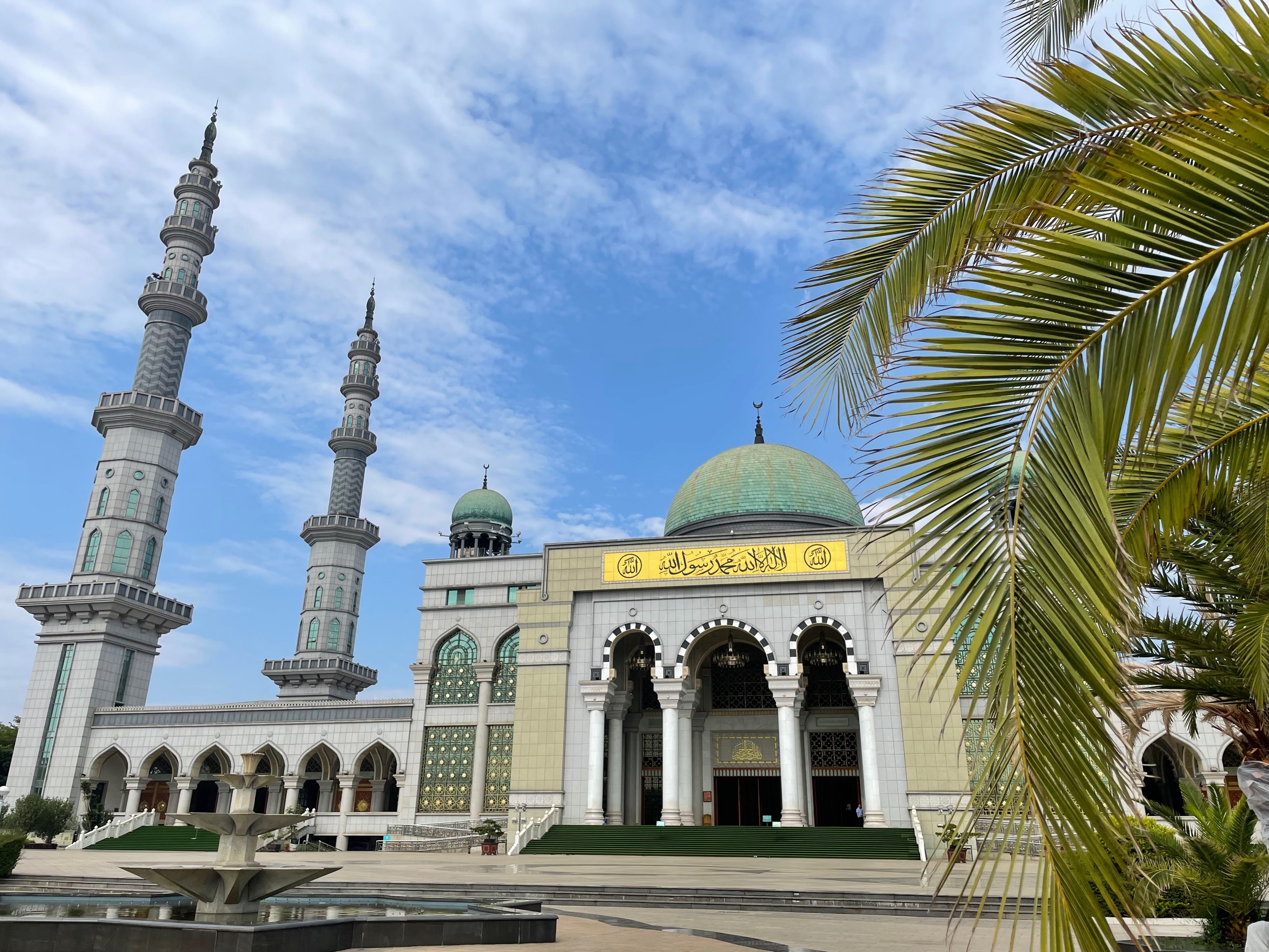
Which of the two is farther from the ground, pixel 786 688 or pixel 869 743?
pixel 786 688

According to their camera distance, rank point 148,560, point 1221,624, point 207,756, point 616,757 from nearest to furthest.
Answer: point 1221,624 → point 616,757 → point 207,756 → point 148,560

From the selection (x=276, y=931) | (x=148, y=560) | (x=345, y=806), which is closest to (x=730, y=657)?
(x=345, y=806)

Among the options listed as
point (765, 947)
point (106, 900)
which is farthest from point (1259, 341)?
point (106, 900)

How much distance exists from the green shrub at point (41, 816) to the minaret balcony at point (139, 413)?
14392 millimetres

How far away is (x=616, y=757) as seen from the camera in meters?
28.1

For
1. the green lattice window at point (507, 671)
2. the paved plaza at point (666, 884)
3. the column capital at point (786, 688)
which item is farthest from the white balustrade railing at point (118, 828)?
the column capital at point (786, 688)

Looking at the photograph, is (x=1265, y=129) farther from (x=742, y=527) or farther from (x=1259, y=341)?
(x=742, y=527)

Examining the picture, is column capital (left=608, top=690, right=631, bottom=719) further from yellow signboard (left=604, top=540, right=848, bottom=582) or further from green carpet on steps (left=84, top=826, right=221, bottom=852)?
green carpet on steps (left=84, top=826, right=221, bottom=852)

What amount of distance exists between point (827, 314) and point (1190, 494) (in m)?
2.33

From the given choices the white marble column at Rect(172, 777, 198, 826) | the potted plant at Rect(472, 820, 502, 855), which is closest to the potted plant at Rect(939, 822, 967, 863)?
the potted plant at Rect(472, 820, 502, 855)

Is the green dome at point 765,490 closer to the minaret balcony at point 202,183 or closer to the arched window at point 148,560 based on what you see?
the arched window at point 148,560

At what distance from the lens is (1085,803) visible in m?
2.28

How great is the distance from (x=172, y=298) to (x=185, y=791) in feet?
65.0

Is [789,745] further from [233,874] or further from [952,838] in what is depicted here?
[952,838]
